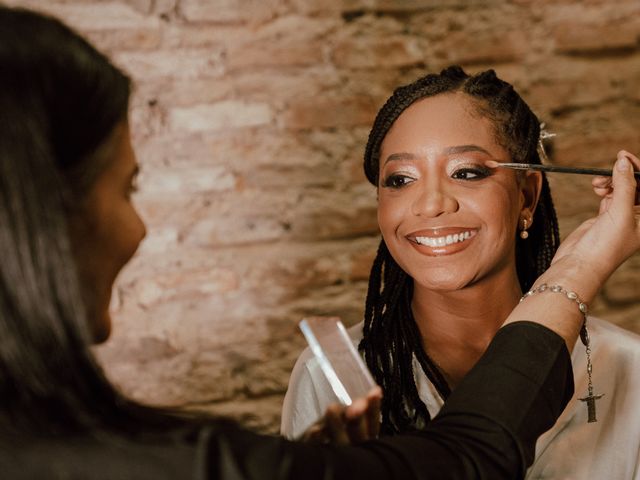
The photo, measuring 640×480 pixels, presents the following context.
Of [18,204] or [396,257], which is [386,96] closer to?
[396,257]

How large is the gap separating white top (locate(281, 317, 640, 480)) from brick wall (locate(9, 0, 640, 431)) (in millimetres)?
→ 344

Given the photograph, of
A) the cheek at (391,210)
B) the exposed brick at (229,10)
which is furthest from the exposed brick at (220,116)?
the cheek at (391,210)

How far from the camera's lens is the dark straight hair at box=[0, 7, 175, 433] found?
0.66 meters

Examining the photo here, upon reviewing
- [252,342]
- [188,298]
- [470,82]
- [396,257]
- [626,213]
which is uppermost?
[470,82]

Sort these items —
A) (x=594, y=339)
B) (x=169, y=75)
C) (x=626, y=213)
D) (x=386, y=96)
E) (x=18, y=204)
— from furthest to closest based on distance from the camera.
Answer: (x=386, y=96), (x=169, y=75), (x=594, y=339), (x=626, y=213), (x=18, y=204)

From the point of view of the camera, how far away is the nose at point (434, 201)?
1326mm

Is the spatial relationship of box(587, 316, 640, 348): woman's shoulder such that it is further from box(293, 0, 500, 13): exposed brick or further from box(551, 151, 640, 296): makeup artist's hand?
box(293, 0, 500, 13): exposed brick

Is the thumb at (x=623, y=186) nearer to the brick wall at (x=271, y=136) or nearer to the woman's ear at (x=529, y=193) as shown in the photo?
the woman's ear at (x=529, y=193)

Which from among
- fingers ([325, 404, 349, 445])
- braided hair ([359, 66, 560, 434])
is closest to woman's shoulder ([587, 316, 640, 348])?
braided hair ([359, 66, 560, 434])

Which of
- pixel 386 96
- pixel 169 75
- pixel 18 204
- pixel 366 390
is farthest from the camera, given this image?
pixel 386 96

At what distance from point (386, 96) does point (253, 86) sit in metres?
0.33

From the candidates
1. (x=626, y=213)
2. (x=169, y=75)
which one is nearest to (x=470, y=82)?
(x=626, y=213)

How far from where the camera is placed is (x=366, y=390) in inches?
36.0

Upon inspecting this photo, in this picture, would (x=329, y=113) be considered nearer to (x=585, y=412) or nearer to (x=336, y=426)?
(x=585, y=412)
